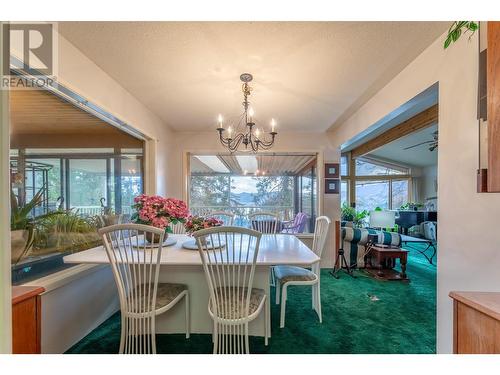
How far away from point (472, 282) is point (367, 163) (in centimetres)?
736

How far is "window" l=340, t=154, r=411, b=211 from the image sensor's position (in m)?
7.94

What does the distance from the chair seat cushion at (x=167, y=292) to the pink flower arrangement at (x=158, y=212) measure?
1.63 feet

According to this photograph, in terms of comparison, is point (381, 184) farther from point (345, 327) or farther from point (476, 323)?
point (476, 323)

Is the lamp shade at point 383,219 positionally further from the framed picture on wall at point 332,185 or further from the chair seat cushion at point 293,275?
the chair seat cushion at point 293,275

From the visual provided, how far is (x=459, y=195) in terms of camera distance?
1454 mm

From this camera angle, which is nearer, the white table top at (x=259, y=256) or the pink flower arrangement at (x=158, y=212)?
the white table top at (x=259, y=256)

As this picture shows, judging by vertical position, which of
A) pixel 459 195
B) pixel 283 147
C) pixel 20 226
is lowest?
pixel 20 226

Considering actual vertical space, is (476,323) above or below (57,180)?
below

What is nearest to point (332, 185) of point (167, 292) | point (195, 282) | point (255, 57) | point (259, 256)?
point (259, 256)

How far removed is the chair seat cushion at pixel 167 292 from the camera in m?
1.72

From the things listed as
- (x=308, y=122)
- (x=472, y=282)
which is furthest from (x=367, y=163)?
(x=472, y=282)

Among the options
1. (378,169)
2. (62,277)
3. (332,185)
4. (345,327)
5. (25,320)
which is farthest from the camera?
(378,169)

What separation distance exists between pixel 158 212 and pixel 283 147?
265cm

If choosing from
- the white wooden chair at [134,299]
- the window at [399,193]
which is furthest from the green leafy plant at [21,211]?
the window at [399,193]
